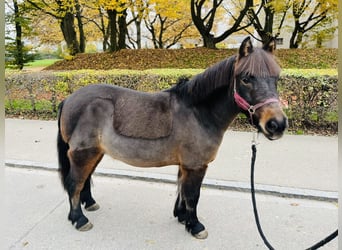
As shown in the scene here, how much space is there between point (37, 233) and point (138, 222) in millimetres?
972

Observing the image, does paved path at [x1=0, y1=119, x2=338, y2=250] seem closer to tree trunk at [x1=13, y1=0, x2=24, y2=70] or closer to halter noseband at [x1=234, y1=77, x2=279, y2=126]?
halter noseband at [x1=234, y1=77, x2=279, y2=126]

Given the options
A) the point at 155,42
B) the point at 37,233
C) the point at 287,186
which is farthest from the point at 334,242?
the point at 155,42

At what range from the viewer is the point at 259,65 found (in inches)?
77.8

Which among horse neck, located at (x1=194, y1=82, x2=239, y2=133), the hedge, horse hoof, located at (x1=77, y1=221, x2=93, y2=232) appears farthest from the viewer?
Result: the hedge

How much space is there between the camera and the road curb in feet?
11.2

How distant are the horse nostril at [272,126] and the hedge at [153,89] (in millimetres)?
4100

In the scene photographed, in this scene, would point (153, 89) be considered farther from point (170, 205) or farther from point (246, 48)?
point (246, 48)

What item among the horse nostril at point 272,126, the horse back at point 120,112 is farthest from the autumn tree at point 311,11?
the horse nostril at point 272,126

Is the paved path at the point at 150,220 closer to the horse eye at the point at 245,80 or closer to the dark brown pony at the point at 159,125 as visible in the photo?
the dark brown pony at the point at 159,125

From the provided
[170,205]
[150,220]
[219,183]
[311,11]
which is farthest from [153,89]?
[311,11]

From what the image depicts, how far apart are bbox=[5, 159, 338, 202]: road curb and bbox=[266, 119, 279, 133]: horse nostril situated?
6.08ft

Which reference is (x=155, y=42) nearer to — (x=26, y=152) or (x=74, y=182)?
(x=26, y=152)

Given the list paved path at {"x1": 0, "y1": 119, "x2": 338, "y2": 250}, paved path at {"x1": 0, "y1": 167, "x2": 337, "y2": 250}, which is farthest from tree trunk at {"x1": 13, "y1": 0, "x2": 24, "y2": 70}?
paved path at {"x1": 0, "y1": 167, "x2": 337, "y2": 250}

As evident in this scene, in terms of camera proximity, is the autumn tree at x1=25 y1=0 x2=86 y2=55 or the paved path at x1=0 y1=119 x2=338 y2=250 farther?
the autumn tree at x1=25 y1=0 x2=86 y2=55
